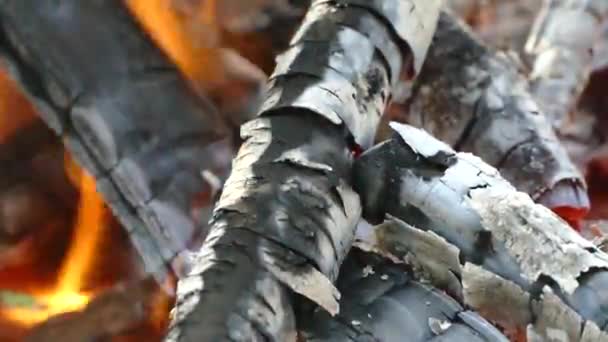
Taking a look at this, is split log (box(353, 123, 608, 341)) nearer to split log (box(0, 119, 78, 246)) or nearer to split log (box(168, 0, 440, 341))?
split log (box(168, 0, 440, 341))

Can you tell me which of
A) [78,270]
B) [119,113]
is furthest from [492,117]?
[78,270]

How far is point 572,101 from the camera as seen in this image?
4.21ft

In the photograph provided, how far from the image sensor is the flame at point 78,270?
3.72 feet

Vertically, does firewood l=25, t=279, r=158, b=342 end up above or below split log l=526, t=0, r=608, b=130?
below

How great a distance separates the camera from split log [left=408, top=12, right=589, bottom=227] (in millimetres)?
1001

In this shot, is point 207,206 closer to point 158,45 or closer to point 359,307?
point 158,45

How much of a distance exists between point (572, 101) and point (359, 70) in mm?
560

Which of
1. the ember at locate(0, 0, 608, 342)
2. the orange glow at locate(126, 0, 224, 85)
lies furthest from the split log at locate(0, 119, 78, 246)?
the orange glow at locate(126, 0, 224, 85)

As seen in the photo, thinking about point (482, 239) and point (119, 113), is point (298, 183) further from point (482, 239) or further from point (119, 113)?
point (119, 113)

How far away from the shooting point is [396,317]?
648mm

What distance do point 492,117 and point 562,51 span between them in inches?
11.3

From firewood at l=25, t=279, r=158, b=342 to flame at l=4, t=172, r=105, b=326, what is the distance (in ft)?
0.19

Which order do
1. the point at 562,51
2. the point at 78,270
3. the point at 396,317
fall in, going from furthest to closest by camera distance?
the point at 562,51
the point at 78,270
the point at 396,317

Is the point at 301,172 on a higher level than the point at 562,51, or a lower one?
higher
